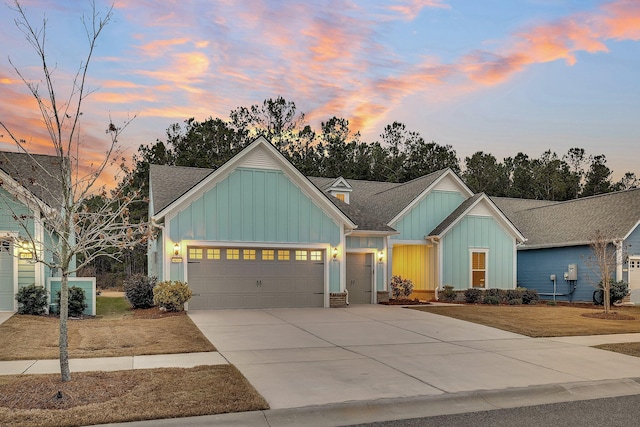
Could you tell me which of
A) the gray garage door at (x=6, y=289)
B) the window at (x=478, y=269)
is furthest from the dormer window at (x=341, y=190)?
the gray garage door at (x=6, y=289)

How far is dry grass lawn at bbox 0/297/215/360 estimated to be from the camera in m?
10.4

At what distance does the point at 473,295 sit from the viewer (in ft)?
79.0

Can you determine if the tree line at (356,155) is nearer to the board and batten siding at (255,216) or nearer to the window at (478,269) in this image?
the board and batten siding at (255,216)

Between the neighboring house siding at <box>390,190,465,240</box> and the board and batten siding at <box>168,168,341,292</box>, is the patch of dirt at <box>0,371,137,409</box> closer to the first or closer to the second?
the board and batten siding at <box>168,168,341,292</box>

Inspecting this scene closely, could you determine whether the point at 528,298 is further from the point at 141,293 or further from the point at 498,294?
the point at 141,293

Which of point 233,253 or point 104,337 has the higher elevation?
point 233,253

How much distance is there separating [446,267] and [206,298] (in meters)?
11.7

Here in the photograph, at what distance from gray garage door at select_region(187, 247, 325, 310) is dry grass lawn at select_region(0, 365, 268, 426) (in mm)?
10462

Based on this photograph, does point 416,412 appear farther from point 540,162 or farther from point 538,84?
point 540,162

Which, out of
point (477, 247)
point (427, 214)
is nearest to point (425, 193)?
point (427, 214)

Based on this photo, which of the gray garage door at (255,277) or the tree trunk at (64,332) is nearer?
the tree trunk at (64,332)

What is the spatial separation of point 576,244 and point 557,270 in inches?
79.4

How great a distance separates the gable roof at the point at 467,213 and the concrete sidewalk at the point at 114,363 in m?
16.6

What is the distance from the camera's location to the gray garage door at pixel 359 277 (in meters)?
22.5
